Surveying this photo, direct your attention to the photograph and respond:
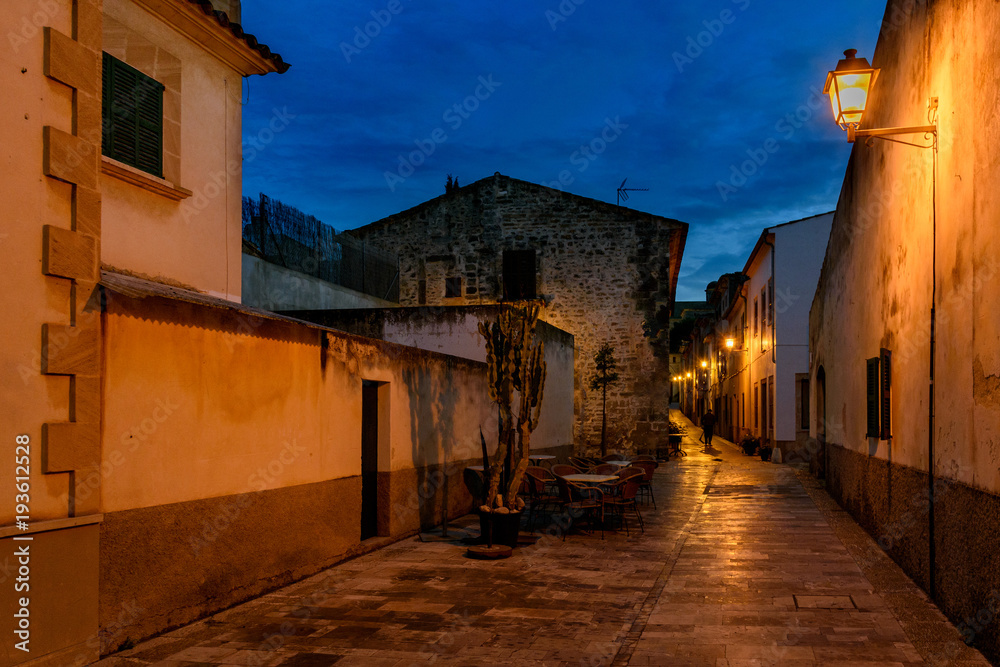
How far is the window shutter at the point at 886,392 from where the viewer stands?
351 inches

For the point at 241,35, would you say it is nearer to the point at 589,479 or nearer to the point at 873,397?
the point at 589,479

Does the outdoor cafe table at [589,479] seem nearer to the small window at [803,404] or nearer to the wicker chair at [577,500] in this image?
the wicker chair at [577,500]

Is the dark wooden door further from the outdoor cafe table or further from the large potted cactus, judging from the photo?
the outdoor cafe table

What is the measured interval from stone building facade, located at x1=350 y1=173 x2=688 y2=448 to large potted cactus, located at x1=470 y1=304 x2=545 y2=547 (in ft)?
43.7

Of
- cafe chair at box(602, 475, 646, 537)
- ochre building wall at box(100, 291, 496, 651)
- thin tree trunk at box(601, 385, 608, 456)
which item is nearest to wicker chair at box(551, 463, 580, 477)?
cafe chair at box(602, 475, 646, 537)

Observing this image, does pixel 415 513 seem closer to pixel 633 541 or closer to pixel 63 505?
pixel 633 541

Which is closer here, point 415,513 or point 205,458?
point 205,458

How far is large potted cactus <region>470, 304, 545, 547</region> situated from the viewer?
31.1ft

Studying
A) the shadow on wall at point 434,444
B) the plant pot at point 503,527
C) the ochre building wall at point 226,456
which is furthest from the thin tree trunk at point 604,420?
the plant pot at point 503,527

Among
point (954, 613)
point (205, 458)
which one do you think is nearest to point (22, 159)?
point (205, 458)

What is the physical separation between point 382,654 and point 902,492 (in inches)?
218

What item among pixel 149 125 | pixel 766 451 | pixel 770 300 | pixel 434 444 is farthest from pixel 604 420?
pixel 149 125

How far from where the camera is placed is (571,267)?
24.0m

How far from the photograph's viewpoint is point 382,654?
17.9 feet
